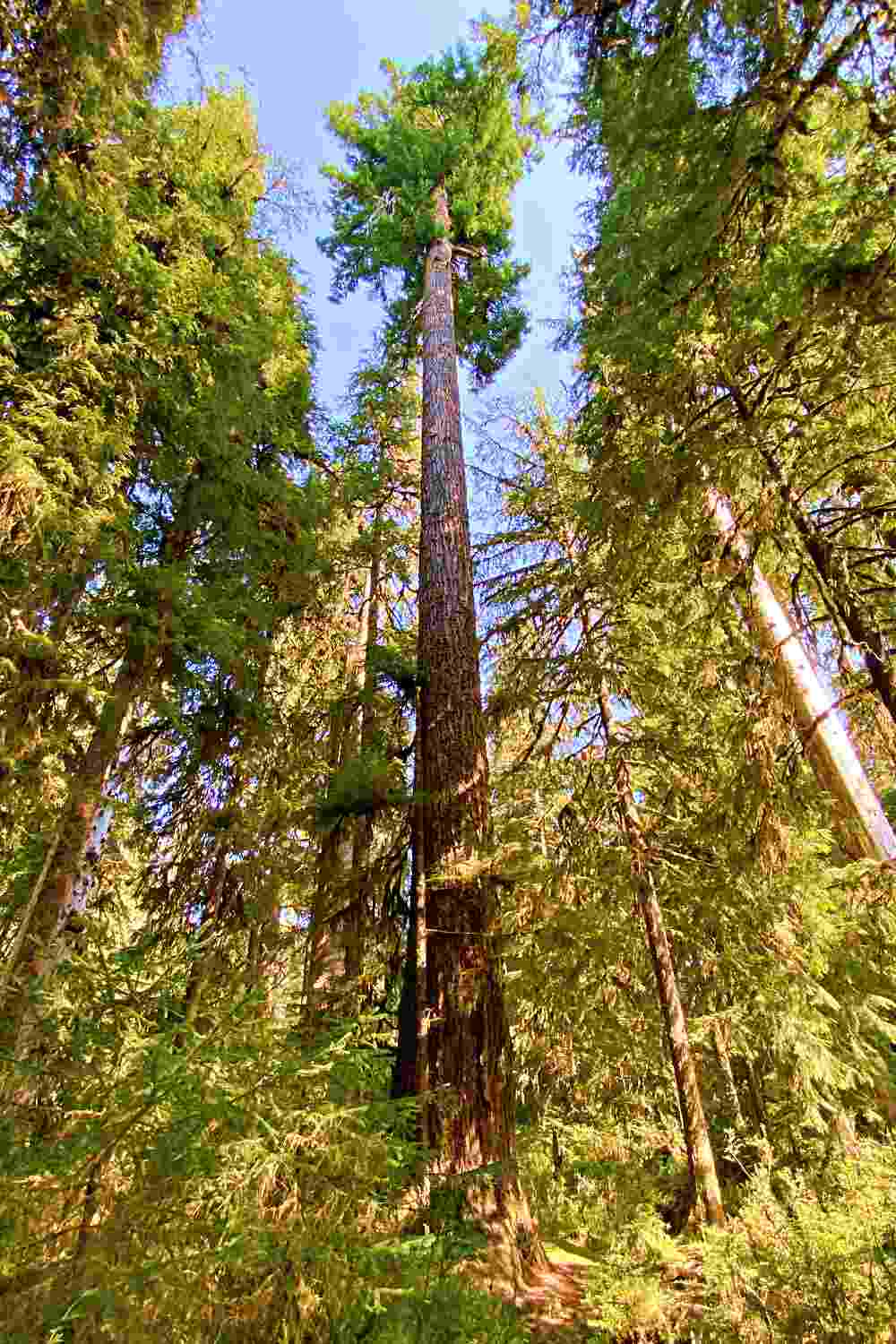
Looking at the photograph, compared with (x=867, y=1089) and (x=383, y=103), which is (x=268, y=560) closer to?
(x=867, y=1089)

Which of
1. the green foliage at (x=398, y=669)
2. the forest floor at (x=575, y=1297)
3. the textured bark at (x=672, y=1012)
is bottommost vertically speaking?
the forest floor at (x=575, y=1297)

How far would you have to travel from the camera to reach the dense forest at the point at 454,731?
262 cm

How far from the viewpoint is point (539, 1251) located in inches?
162

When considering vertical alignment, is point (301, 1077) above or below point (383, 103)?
below

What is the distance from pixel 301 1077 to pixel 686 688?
5352 mm

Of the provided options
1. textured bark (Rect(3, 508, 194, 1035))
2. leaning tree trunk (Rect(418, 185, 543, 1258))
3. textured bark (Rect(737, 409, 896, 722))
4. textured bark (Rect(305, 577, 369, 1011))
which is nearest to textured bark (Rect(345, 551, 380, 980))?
textured bark (Rect(305, 577, 369, 1011))

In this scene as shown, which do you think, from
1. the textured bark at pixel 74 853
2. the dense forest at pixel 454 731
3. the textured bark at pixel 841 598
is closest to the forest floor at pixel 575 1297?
the dense forest at pixel 454 731

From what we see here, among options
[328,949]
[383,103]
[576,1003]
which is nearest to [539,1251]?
[576,1003]

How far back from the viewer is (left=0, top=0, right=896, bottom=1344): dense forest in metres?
2.62

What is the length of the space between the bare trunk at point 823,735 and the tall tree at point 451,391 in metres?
2.45

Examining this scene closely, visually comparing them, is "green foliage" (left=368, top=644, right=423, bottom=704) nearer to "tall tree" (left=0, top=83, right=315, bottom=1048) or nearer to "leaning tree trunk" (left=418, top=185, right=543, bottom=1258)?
"leaning tree trunk" (left=418, top=185, right=543, bottom=1258)

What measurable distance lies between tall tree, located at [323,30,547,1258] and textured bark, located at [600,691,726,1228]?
5.18 ft

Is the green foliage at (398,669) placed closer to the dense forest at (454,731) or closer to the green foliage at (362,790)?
the dense forest at (454,731)

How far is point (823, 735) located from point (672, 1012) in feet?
8.94
